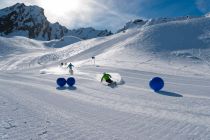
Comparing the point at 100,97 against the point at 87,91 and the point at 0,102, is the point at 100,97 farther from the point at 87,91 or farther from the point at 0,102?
the point at 0,102

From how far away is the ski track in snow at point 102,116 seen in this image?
287 inches

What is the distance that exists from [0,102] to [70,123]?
3.69m

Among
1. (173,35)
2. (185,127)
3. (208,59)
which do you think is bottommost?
(185,127)

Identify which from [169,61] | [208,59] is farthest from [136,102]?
[208,59]

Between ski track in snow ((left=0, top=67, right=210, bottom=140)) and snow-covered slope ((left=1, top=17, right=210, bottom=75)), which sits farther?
snow-covered slope ((left=1, top=17, right=210, bottom=75))

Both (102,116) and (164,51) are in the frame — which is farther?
(164,51)

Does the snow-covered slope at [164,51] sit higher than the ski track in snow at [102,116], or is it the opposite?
the snow-covered slope at [164,51]

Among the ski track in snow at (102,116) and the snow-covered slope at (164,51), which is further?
the snow-covered slope at (164,51)

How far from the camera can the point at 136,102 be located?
11.4 m

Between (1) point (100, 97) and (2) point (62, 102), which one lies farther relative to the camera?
(1) point (100, 97)

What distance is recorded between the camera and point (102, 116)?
29.7 ft

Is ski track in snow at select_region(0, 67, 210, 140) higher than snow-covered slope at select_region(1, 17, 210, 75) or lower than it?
lower

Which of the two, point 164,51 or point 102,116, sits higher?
point 164,51

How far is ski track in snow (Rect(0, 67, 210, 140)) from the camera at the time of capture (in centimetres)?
728
